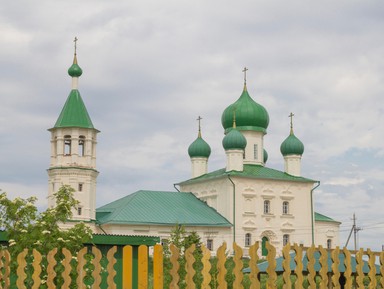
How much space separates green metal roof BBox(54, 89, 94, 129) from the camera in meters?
41.3

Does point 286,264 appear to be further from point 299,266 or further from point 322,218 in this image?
point 322,218

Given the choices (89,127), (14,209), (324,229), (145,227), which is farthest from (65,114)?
(14,209)

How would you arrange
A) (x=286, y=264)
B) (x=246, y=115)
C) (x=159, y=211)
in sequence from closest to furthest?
(x=286, y=264), (x=159, y=211), (x=246, y=115)

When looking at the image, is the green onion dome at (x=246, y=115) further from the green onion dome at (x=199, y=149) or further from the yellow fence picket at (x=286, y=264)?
the yellow fence picket at (x=286, y=264)

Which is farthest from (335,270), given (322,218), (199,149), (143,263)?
(322,218)

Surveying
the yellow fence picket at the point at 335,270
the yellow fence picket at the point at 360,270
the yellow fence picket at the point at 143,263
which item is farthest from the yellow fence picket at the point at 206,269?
the yellow fence picket at the point at 360,270

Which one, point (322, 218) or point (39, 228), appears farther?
point (322, 218)

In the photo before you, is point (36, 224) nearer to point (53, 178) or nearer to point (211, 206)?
point (53, 178)

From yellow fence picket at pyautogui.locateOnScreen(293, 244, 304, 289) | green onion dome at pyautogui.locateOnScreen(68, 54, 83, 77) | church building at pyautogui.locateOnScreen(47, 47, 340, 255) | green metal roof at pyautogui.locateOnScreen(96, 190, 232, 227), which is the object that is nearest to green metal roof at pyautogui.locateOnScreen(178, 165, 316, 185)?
church building at pyautogui.locateOnScreen(47, 47, 340, 255)

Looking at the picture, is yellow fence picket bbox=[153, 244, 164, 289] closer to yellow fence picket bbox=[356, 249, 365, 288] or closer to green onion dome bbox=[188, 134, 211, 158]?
yellow fence picket bbox=[356, 249, 365, 288]

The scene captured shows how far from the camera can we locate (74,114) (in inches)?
1640

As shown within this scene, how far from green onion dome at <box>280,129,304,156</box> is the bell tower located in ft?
44.5

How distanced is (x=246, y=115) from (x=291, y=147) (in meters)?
3.57

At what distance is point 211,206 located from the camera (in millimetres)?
47469
